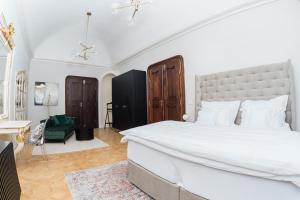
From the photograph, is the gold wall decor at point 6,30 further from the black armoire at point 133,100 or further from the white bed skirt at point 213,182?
the black armoire at point 133,100

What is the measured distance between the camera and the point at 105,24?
6.19m

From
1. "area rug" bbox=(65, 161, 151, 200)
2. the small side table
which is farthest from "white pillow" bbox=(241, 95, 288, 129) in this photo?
the small side table

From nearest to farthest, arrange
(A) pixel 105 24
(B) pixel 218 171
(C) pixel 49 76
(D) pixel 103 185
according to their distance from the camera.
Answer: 1. (B) pixel 218 171
2. (D) pixel 103 185
3. (A) pixel 105 24
4. (C) pixel 49 76

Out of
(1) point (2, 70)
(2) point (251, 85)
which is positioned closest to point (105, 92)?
(1) point (2, 70)

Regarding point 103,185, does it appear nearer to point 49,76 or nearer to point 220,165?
point 220,165

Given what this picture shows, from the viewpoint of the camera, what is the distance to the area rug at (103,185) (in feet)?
6.97

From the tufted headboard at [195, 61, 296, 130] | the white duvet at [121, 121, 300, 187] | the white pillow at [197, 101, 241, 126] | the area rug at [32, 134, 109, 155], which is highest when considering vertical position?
the tufted headboard at [195, 61, 296, 130]

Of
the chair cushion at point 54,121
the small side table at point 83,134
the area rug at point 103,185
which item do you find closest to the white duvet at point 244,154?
the area rug at point 103,185

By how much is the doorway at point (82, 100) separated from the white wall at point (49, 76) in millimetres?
206

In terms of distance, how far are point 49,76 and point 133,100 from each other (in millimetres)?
4004

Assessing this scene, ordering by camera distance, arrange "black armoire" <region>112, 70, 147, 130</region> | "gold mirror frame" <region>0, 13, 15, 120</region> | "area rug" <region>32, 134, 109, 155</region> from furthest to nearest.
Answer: "black armoire" <region>112, 70, 147, 130</region>
"area rug" <region>32, 134, 109, 155</region>
"gold mirror frame" <region>0, 13, 15, 120</region>

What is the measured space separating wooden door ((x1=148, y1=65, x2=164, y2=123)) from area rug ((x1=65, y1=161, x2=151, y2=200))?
2.30m

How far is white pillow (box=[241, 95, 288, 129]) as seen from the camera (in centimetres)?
251

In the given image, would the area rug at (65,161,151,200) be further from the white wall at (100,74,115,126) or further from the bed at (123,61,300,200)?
the white wall at (100,74,115,126)
